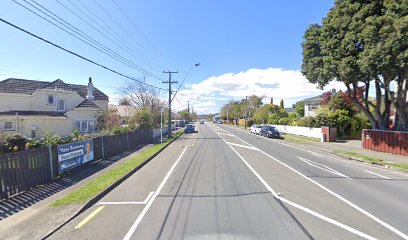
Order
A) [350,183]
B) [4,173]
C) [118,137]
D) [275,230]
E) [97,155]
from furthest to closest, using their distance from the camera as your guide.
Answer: [118,137] < [97,155] < [350,183] < [4,173] < [275,230]

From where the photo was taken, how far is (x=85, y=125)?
34.8m

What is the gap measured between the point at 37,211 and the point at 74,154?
5570mm

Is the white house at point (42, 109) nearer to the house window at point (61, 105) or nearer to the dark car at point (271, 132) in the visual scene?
the house window at point (61, 105)

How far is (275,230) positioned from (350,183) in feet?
20.5

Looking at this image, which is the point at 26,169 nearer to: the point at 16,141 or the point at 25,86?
the point at 16,141

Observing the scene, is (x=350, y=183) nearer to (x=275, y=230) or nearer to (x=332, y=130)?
(x=275, y=230)

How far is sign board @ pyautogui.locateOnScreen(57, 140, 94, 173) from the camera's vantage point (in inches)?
459

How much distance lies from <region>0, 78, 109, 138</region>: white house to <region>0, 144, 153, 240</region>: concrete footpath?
20140 mm

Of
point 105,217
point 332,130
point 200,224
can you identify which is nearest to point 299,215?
point 200,224

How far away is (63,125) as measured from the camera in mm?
32094

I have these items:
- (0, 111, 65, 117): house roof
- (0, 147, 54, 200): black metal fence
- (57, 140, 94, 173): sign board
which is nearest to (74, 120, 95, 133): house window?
(0, 111, 65, 117): house roof

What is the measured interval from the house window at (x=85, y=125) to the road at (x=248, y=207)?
2494cm

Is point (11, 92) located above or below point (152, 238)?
above

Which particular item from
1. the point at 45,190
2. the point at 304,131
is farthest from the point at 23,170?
the point at 304,131
